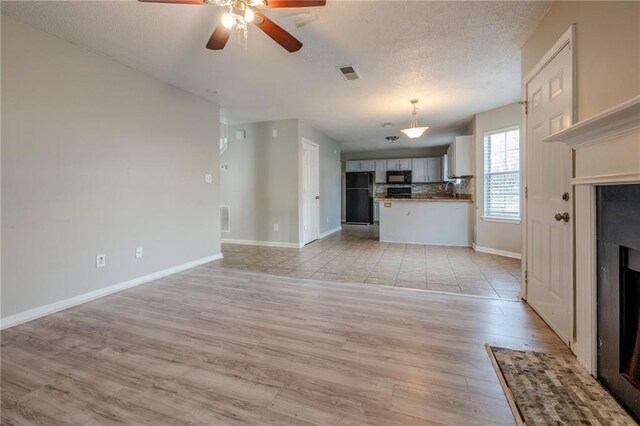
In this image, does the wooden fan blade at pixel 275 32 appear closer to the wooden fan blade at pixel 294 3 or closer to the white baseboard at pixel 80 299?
the wooden fan blade at pixel 294 3

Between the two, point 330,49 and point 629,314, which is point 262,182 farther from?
point 629,314

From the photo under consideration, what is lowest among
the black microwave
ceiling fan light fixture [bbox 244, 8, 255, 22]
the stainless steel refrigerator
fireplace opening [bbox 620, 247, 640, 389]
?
fireplace opening [bbox 620, 247, 640, 389]

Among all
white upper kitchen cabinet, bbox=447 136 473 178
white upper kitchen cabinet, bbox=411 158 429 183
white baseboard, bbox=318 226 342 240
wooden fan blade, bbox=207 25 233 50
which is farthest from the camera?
white upper kitchen cabinet, bbox=411 158 429 183

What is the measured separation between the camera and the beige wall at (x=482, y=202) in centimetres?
429

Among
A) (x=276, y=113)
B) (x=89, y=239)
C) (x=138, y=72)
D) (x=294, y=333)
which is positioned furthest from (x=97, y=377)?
(x=276, y=113)

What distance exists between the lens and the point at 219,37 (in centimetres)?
205

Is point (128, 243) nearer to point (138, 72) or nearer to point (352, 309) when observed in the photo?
point (138, 72)

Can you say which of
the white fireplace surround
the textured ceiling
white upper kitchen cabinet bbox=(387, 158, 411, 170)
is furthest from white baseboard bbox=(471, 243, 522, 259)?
white upper kitchen cabinet bbox=(387, 158, 411, 170)

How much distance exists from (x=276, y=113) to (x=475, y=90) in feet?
10.1

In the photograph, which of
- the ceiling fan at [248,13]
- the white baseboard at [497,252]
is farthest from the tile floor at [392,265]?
the ceiling fan at [248,13]

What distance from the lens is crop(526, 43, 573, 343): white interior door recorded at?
182 centimetres

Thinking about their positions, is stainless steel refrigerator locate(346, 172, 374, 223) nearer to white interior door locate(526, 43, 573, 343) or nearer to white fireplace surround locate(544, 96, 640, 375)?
white interior door locate(526, 43, 573, 343)

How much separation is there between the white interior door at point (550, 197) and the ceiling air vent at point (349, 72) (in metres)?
1.68

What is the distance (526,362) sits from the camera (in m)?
1.63
